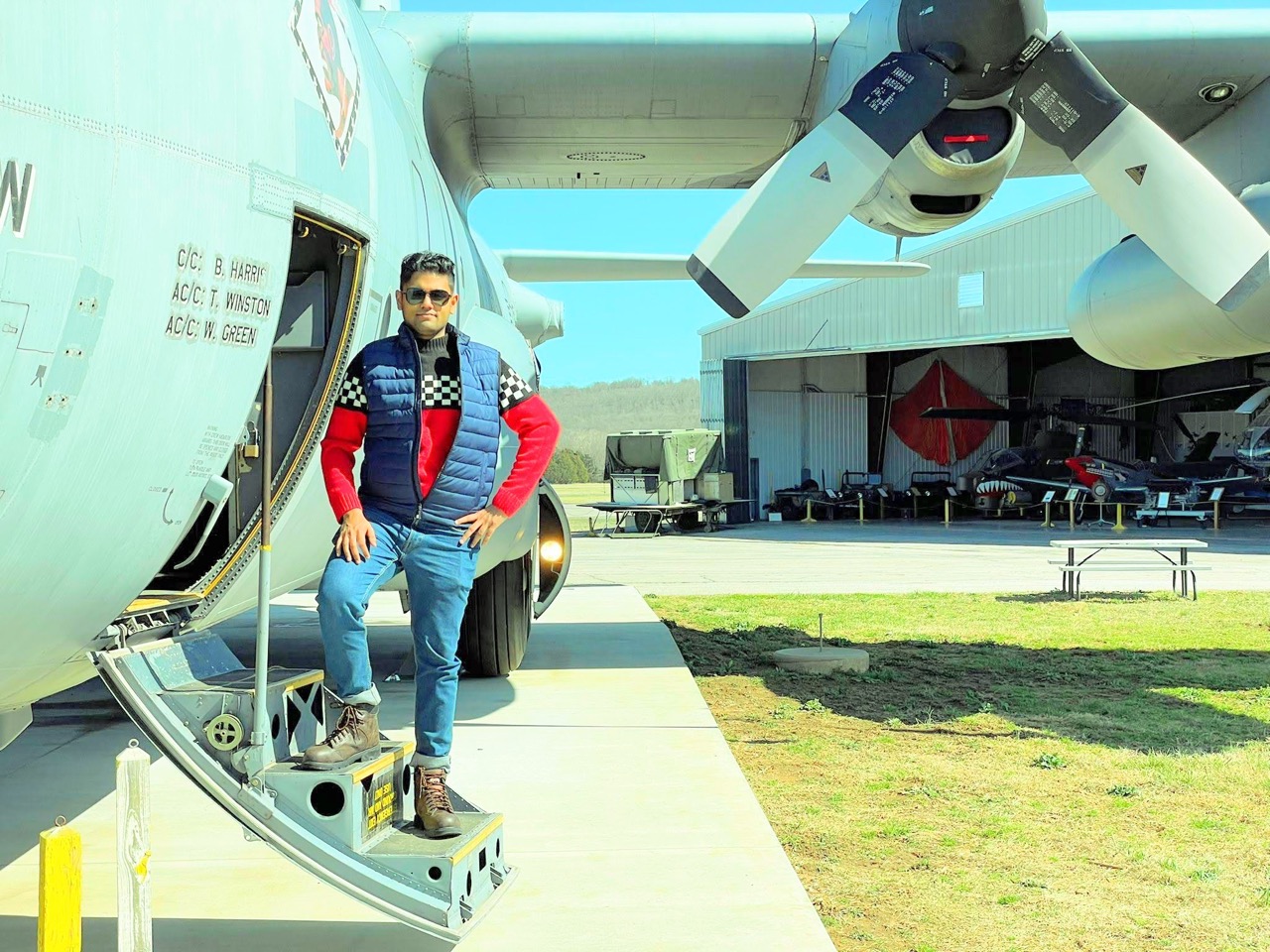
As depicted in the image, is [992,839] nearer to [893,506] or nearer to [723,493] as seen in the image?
[723,493]

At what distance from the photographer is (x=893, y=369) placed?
140 feet

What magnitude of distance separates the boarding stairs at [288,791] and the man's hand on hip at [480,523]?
718 millimetres

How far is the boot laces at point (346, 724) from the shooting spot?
12.5 feet

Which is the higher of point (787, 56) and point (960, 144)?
point (787, 56)

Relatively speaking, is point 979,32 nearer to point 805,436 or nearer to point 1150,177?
point 1150,177

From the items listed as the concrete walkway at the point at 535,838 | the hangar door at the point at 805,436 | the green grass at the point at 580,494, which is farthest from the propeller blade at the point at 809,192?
the green grass at the point at 580,494

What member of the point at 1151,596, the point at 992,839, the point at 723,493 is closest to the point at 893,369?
the point at 723,493

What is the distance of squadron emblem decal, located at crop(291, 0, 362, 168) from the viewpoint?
402 centimetres

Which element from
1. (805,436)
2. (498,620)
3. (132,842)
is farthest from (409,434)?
(805,436)

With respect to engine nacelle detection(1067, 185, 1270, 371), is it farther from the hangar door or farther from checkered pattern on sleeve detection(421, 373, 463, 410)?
the hangar door

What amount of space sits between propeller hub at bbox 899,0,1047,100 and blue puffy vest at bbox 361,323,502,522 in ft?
13.5

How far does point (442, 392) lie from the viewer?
4.04 meters

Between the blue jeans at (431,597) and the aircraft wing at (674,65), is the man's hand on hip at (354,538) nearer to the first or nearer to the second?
the blue jeans at (431,597)

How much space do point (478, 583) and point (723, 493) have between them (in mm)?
25410
